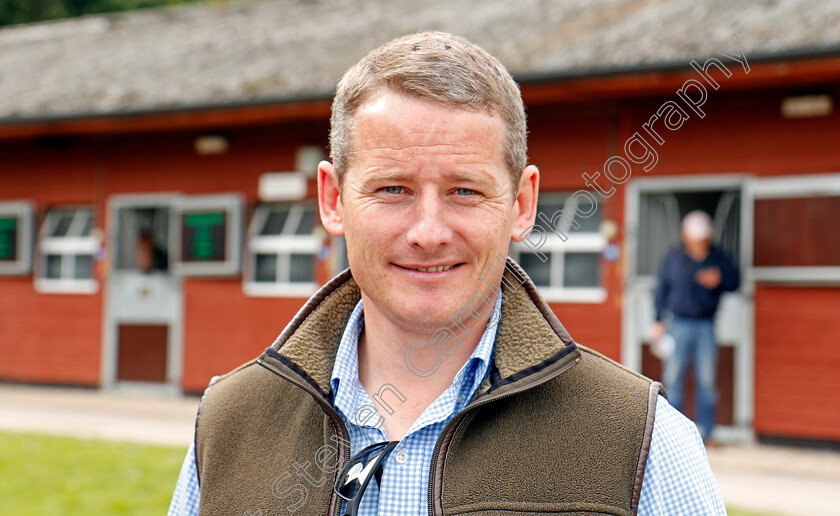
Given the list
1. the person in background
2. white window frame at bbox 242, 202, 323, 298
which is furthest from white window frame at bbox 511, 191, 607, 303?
the person in background

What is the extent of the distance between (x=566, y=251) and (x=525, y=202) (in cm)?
665

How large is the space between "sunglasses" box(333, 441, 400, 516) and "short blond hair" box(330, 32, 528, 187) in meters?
0.47

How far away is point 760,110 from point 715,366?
2.01 metres

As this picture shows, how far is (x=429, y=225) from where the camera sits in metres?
1.47

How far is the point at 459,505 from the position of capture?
4.68 ft

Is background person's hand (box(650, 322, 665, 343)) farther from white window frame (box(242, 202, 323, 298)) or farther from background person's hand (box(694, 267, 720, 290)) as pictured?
white window frame (box(242, 202, 323, 298))

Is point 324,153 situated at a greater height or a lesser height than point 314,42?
lesser

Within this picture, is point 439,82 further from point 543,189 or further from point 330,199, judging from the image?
point 543,189

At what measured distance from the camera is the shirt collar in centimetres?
154

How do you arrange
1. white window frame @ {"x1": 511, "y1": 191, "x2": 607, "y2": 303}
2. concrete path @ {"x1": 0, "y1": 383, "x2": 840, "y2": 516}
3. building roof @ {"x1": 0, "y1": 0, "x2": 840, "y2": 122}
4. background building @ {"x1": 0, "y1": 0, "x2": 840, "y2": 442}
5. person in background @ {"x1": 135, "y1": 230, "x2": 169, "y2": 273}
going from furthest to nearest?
person in background @ {"x1": 135, "y1": 230, "x2": 169, "y2": 273} → white window frame @ {"x1": 511, "y1": 191, "x2": 607, "y2": 303} → building roof @ {"x1": 0, "y1": 0, "x2": 840, "y2": 122} → background building @ {"x1": 0, "y1": 0, "x2": 840, "y2": 442} → concrete path @ {"x1": 0, "y1": 383, "x2": 840, "y2": 516}

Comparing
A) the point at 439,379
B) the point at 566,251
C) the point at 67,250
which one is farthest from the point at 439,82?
the point at 67,250

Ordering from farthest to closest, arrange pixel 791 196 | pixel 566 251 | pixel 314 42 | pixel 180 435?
1. pixel 314 42
2. pixel 566 251
3. pixel 180 435
4. pixel 791 196

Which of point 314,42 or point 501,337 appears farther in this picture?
point 314,42

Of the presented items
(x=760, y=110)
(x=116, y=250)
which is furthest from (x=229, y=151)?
(x=760, y=110)
